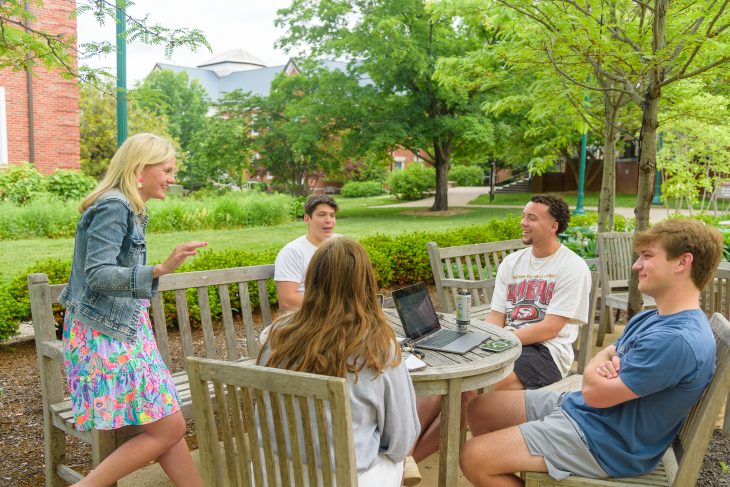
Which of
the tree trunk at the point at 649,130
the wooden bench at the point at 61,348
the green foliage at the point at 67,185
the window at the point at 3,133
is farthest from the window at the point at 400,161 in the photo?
the wooden bench at the point at 61,348

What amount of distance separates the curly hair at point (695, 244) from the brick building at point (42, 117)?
18.1m

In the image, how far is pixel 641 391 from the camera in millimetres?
2324

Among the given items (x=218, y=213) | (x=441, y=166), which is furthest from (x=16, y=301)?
(x=441, y=166)

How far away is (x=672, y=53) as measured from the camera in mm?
4977

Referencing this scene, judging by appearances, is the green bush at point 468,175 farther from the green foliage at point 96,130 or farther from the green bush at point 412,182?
the green foliage at point 96,130

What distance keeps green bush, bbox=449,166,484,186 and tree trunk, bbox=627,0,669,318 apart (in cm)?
3918

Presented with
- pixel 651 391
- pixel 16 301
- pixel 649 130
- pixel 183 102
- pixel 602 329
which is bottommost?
pixel 602 329

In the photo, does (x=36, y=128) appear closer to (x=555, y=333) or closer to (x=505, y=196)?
(x=555, y=333)

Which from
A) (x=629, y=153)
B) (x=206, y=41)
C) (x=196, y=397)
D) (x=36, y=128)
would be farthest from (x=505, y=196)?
(x=196, y=397)

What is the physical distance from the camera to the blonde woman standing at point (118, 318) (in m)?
2.63

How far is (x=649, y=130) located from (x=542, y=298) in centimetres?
205

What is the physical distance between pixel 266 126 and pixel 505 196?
40.7 ft

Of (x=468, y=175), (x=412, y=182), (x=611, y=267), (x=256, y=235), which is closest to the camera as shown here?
(x=611, y=267)

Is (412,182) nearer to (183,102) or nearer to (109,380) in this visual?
(183,102)
